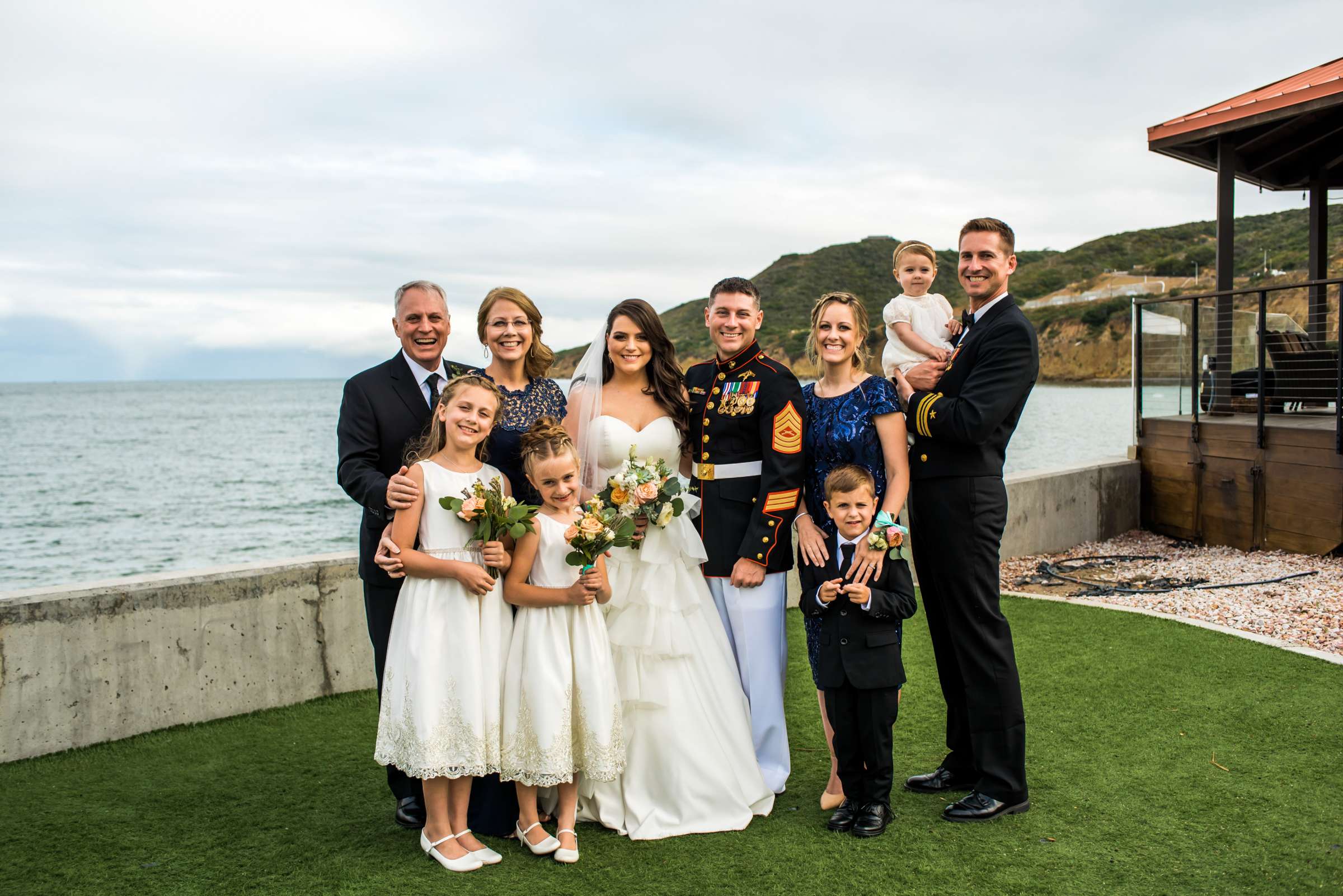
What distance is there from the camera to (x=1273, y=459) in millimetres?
9258

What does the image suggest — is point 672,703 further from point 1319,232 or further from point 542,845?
point 1319,232

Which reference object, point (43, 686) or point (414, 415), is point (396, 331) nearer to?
point (414, 415)

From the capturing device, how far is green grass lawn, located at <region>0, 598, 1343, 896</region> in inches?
129

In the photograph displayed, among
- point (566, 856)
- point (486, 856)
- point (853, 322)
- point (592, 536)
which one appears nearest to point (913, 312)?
point (853, 322)

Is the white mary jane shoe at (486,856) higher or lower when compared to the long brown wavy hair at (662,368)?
lower

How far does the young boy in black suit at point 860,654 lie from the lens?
359 cm

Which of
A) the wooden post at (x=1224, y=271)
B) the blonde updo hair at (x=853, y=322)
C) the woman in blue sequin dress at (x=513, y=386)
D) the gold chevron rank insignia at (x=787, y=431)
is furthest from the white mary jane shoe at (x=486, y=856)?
the wooden post at (x=1224, y=271)

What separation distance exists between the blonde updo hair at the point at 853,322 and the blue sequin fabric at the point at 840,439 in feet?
0.38

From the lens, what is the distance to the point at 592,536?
3.43 m

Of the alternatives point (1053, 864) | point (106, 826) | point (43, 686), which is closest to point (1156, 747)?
point (1053, 864)

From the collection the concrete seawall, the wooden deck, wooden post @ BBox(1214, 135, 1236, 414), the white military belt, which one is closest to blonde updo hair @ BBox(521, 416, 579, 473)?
the white military belt

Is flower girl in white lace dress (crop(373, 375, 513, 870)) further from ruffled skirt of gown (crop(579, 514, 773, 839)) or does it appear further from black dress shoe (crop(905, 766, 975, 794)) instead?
black dress shoe (crop(905, 766, 975, 794))

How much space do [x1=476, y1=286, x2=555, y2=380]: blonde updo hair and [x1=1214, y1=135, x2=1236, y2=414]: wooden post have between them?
362 inches

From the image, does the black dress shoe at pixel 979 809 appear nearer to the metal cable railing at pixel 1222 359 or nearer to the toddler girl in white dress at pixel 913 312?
the toddler girl in white dress at pixel 913 312
